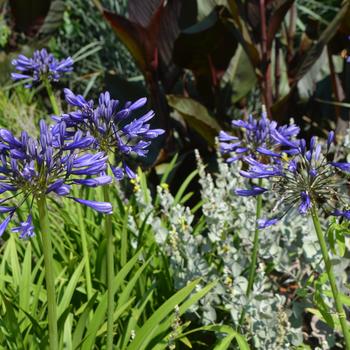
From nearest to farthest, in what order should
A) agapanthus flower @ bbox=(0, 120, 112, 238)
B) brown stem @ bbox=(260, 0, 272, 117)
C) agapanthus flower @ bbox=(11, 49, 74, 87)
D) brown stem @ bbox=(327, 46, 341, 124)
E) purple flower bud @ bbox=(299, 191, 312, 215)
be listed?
agapanthus flower @ bbox=(0, 120, 112, 238) → purple flower bud @ bbox=(299, 191, 312, 215) → agapanthus flower @ bbox=(11, 49, 74, 87) → brown stem @ bbox=(260, 0, 272, 117) → brown stem @ bbox=(327, 46, 341, 124)

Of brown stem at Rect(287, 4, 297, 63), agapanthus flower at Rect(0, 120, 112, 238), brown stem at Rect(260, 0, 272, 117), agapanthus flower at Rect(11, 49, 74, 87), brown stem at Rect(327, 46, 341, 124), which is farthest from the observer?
brown stem at Rect(287, 4, 297, 63)

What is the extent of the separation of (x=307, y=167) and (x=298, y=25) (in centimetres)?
451

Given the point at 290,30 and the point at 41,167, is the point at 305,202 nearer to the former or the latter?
the point at 41,167

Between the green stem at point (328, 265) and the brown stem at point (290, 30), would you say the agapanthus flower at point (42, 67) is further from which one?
the brown stem at point (290, 30)

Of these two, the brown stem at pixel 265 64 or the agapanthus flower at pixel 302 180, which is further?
the brown stem at pixel 265 64

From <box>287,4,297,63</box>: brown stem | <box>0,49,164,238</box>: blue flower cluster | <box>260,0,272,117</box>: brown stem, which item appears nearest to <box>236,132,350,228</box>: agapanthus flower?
<box>0,49,164,238</box>: blue flower cluster

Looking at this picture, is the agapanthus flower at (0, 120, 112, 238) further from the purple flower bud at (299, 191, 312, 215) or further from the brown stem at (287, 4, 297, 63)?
the brown stem at (287, 4, 297, 63)

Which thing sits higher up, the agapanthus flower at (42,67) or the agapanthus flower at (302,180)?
the agapanthus flower at (42,67)

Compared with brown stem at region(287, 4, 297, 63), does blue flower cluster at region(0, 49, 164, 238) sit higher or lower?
lower

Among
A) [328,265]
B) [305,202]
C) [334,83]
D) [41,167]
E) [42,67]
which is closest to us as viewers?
[41,167]

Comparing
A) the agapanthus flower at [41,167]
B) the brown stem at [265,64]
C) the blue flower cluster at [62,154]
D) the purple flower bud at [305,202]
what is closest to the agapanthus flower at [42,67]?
the blue flower cluster at [62,154]

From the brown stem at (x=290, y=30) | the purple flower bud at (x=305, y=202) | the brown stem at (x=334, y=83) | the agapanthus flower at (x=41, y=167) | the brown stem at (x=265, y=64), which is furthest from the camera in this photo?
the brown stem at (x=290, y=30)

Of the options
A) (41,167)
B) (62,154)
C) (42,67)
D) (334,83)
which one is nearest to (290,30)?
(334,83)

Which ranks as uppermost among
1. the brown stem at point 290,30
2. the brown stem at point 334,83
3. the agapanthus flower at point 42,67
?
the brown stem at point 290,30
